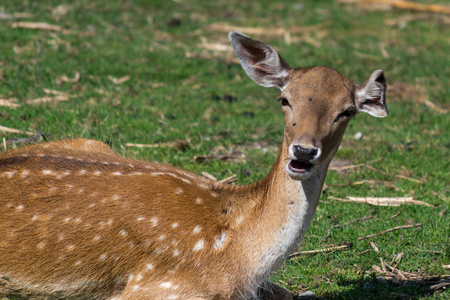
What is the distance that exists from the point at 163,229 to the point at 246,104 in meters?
5.50

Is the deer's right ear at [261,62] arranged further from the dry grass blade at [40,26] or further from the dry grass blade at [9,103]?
the dry grass blade at [40,26]

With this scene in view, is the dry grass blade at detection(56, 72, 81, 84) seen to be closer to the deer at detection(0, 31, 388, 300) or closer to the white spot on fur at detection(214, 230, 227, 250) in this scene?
the deer at detection(0, 31, 388, 300)

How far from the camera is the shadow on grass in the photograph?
520 cm

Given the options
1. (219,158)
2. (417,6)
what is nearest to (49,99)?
(219,158)

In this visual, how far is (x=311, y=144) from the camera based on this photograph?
4.16m

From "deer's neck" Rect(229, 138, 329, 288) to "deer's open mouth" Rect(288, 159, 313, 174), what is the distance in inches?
11.0

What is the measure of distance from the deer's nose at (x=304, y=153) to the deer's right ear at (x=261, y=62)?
85 cm

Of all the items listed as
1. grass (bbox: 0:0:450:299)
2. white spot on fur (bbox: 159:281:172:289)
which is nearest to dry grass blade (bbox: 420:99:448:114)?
grass (bbox: 0:0:450:299)

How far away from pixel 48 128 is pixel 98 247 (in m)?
3.52

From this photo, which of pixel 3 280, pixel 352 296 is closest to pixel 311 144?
pixel 352 296

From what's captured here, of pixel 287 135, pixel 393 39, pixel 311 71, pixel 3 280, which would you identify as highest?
pixel 311 71

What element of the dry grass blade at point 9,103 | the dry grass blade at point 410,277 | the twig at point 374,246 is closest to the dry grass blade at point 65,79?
the dry grass blade at point 9,103

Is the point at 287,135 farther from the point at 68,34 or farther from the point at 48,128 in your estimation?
the point at 68,34

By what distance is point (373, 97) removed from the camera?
4.71m
